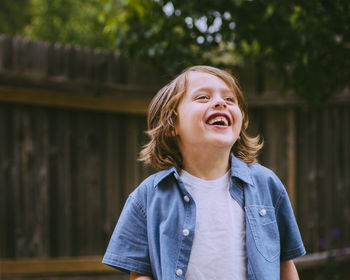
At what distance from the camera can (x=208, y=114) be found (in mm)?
1583

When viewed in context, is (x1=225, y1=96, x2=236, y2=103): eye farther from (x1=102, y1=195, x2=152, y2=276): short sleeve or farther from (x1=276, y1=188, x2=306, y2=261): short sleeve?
(x1=102, y1=195, x2=152, y2=276): short sleeve

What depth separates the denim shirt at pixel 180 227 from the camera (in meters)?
1.50

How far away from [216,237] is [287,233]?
1.08 feet

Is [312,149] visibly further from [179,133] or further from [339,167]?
[179,133]

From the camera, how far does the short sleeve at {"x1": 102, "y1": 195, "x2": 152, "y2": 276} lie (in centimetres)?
156

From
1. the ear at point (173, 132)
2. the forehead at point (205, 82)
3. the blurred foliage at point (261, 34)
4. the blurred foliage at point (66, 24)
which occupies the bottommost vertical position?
the ear at point (173, 132)

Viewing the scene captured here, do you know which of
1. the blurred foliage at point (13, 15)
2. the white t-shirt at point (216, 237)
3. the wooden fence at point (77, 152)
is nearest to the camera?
the white t-shirt at point (216, 237)

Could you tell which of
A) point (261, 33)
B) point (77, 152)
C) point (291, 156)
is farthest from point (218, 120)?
point (291, 156)

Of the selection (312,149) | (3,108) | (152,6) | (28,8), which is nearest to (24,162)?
(3,108)

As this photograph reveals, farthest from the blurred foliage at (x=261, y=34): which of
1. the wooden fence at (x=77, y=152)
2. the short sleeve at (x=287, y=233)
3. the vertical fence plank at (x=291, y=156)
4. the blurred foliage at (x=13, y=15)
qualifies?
the blurred foliage at (x=13, y=15)

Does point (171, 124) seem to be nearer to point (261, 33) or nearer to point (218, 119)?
point (218, 119)

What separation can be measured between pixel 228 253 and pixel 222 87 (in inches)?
25.7

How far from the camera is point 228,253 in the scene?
151cm

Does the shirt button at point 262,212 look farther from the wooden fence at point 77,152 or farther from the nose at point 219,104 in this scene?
the wooden fence at point 77,152
